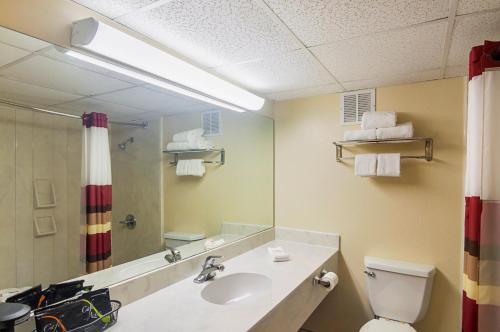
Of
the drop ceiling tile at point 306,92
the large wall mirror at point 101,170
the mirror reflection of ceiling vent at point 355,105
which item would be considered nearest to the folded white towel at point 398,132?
the mirror reflection of ceiling vent at point 355,105

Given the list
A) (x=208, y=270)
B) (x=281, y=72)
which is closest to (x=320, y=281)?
(x=208, y=270)

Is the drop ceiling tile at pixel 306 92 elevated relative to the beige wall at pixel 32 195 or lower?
elevated

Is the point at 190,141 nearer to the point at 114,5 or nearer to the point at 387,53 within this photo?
the point at 114,5

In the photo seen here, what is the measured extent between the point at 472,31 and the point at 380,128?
759 mm

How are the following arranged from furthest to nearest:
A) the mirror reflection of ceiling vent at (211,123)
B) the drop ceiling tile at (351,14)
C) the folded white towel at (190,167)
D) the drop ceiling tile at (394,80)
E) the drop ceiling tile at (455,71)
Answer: the mirror reflection of ceiling vent at (211,123)
the folded white towel at (190,167)
the drop ceiling tile at (394,80)
the drop ceiling tile at (455,71)
the drop ceiling tile at (351,14)

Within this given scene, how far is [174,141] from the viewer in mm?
1874

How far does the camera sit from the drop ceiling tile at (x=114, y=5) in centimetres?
106

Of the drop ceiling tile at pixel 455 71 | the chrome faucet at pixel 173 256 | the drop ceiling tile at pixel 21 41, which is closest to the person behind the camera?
the drop ceiling tile at pixel 21 41

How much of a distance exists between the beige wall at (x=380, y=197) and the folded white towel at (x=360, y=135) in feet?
0.59

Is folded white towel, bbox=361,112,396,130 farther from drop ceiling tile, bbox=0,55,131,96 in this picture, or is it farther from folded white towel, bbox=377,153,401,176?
drop ceiling tile, bbox=0,55,131,96

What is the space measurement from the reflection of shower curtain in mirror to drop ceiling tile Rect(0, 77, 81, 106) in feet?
0.42

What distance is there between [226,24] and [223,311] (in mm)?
1263

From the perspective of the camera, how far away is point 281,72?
182cm

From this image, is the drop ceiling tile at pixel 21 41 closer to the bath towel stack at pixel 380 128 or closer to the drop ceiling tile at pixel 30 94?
the drop ceiling tile at pixel 30 94
